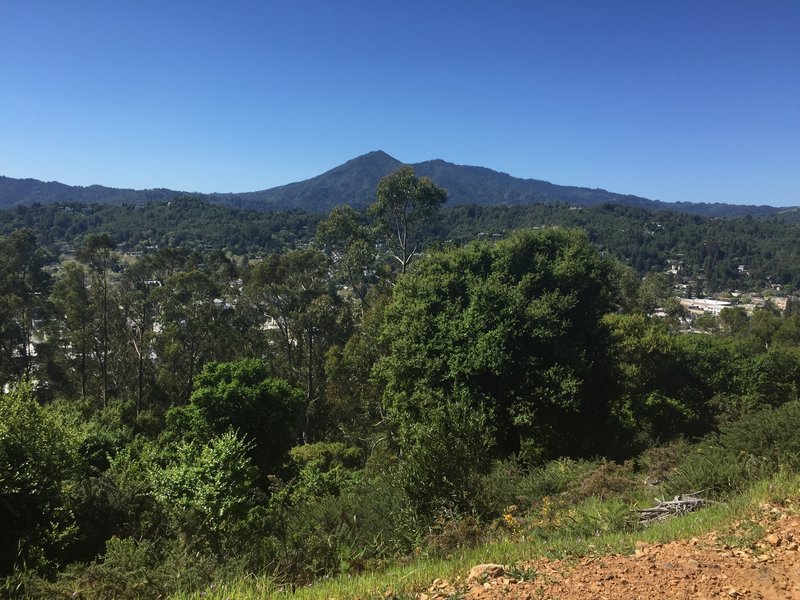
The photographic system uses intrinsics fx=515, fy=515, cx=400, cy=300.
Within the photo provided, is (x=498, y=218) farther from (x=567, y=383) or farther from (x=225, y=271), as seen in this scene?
(x=567, y=383)

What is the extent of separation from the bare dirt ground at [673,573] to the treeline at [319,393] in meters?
2.12

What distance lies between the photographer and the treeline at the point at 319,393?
7.57 meters

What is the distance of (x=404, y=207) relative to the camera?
25641 millimetres

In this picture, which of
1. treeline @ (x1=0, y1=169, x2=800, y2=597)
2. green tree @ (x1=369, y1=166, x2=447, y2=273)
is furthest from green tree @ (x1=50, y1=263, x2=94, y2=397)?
green tree @ (x1=369, y1=166, x2=447, y2=273)

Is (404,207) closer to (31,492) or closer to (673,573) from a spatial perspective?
(31,492)

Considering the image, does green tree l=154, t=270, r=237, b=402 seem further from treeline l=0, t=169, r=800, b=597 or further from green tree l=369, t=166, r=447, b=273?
green tree l=369, t=166, r=447, b=273

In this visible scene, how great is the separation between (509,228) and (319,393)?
85.7 metres

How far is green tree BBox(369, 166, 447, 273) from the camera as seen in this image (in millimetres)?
24734

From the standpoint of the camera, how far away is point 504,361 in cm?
1317

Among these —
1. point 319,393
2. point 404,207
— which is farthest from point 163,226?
point 404,207

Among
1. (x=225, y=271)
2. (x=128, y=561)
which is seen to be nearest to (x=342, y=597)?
(x=128, y=561)

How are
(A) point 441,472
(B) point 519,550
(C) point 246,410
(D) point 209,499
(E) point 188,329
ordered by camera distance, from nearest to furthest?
1. (B) point 519,550
2. (A) point 441,472
3. (D) point 209,499
4. (C) point 246,410
5. (E) point 188,329

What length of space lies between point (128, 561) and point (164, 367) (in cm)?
2269

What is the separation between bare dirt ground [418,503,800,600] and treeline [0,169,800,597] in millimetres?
2116
